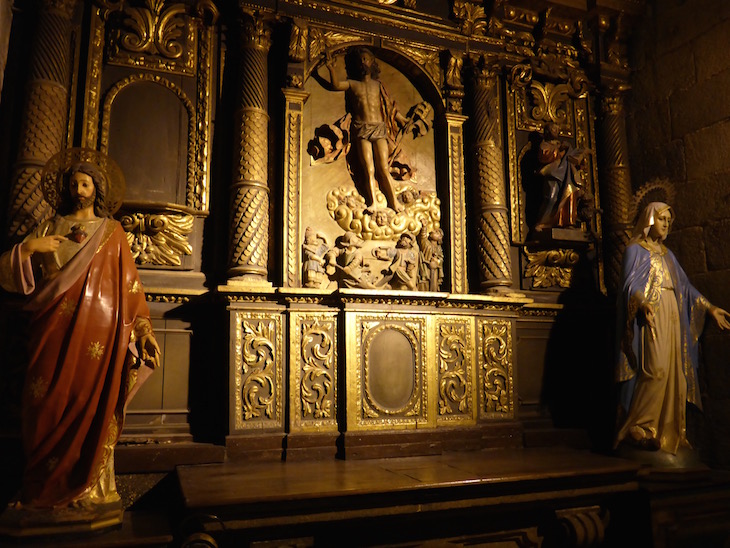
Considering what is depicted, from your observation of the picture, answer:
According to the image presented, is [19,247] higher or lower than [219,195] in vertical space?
lower

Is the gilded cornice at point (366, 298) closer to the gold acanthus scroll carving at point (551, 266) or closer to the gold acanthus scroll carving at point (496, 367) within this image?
the gold acanthus scroll carving at point (496, 367)

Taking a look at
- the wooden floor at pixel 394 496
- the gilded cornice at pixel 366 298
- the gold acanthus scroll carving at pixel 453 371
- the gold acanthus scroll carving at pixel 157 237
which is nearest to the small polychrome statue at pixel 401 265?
the gilded cornice at pixel 366 298

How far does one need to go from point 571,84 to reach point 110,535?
5.40 meters

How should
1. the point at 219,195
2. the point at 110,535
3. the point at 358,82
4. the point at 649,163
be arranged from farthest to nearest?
1. the point at 649,163
2. the point at 358,82
3. the point at 219,195
4. the point at 110,535

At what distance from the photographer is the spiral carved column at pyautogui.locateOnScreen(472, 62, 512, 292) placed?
201 inches

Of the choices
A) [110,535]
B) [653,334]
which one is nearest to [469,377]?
[653,334]

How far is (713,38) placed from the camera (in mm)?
5316

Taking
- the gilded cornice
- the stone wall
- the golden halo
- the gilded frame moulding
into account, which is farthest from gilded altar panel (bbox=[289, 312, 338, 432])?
the stone wall

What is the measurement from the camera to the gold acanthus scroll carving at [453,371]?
468 centimetres

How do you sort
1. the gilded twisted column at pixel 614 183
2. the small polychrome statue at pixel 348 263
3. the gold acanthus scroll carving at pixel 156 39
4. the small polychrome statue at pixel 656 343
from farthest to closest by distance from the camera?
the gilded twisted column at pixel 614 183
the small polychrome statue at pixel 348 263
the gold acanthus scroll carving at pixel 156 39
the small polychrome statue at pixel 656 343

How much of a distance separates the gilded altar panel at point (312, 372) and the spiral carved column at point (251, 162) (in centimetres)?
48

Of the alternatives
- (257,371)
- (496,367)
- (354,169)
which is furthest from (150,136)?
(496,367)

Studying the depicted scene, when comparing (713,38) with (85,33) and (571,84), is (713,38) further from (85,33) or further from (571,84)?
(85,33)

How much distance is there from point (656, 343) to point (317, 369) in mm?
2459
